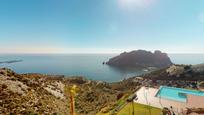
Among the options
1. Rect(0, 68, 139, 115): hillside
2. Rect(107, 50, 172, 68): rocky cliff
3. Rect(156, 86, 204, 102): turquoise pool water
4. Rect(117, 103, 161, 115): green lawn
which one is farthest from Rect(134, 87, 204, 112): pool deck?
Rect(107, 50, 172, 68): rocky cliff

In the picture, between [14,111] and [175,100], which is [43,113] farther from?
[175,100]

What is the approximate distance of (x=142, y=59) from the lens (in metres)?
183

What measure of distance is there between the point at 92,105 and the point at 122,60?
160860 mm

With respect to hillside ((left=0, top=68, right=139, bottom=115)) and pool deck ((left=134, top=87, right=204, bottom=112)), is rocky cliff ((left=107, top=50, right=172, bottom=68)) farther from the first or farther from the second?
hillside ((left=0, top=68, right=139, bottom=115))

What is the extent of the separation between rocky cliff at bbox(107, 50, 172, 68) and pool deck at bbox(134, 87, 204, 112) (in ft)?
491

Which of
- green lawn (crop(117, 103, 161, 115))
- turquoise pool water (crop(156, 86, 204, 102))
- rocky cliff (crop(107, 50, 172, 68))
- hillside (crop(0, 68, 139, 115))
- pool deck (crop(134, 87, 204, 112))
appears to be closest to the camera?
hillside (crop(0, 68, 139, 115))

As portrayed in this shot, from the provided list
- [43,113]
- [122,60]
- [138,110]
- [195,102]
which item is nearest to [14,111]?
[43,113]

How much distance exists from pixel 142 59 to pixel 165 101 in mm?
164659

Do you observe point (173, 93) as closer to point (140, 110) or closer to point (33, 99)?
point (140, 110)

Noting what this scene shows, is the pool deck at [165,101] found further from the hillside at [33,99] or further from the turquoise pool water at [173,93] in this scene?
the hillside at [33,99]

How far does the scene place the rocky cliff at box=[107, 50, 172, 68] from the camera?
178m

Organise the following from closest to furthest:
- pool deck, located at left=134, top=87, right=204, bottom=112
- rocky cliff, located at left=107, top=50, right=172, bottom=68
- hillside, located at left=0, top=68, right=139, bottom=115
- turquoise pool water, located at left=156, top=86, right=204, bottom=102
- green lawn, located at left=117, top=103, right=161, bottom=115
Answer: hillside, located at left=0, top=68, right=139, bottom=115 → green lawn, located at left=117, top=103, right=161, bottom=115 → pool deck, located at left=134, top=87, right=204, bottom=112 → turquoise pool water, located at left=156, top=86, right=204, bottom=102 → rocky cliff, located at left=107, top=50, right=172, bottom=68

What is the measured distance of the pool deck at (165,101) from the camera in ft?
61.0

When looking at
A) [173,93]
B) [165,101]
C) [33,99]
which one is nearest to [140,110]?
[165,101]
